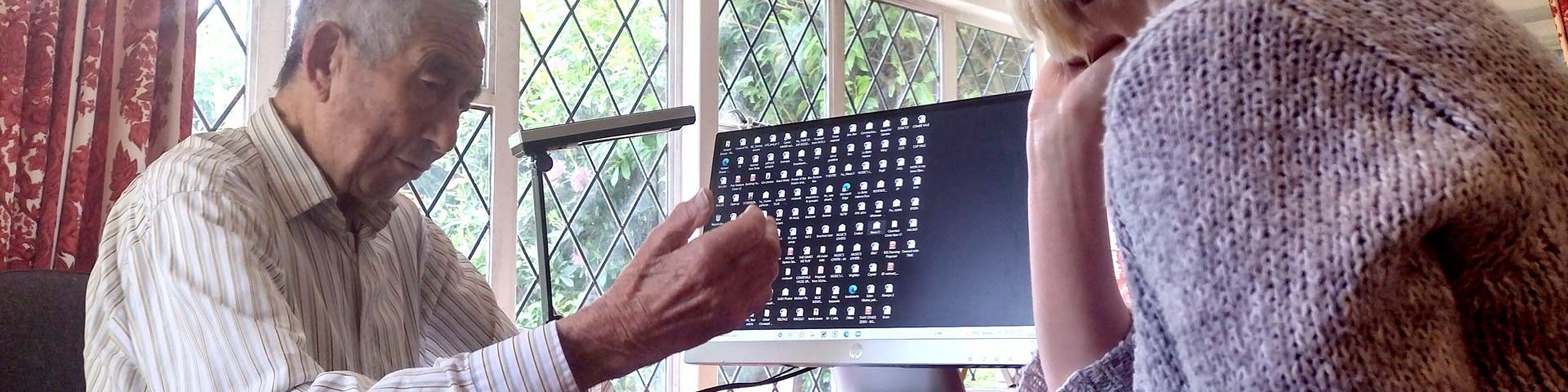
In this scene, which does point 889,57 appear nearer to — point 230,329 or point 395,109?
point 395,109

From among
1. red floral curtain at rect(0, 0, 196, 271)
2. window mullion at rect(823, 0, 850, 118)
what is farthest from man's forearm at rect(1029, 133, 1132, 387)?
window mullion at rect(823, 0, 850, 118)

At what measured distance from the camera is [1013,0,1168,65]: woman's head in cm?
69

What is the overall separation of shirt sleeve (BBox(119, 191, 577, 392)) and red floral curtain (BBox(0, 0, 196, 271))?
761 millimetres

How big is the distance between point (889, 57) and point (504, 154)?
139cm

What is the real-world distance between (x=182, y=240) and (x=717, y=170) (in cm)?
64

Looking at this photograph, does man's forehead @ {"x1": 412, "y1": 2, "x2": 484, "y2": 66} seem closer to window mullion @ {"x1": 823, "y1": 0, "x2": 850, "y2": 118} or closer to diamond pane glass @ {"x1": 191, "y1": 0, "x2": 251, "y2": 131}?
diamond pane glass @ {"x1": 191, "y1": 0, "x2": 251, "y2": 131}

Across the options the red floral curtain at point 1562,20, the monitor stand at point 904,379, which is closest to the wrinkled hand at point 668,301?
the monitor stand at point 904,379

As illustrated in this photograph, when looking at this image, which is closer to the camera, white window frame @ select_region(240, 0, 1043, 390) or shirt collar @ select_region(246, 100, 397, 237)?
shirt collar @ select_region(246, 100, 397, 237)

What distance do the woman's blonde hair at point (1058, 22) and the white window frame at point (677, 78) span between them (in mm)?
1323

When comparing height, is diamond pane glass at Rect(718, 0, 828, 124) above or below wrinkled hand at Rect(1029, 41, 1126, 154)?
above

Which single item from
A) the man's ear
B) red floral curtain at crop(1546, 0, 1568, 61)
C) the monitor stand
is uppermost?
the man's ear

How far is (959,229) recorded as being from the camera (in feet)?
4.07

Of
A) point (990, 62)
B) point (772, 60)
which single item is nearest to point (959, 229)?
point (772, 60)

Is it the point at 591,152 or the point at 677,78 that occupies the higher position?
the point at 677,78
